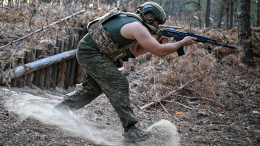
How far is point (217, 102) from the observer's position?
4711 mm

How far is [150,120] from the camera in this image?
4078 millimetres

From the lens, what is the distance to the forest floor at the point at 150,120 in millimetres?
2762

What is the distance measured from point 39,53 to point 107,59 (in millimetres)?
3417

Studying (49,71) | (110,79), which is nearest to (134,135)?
(110,79)

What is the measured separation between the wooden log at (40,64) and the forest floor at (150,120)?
0.45 metres

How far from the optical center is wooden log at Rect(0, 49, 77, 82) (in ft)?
16.1

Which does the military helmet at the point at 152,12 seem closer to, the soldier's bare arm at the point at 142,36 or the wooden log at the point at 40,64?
the soldier's bare arm at the point at 142,36

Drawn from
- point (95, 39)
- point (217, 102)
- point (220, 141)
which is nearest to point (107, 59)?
point (95, 39)

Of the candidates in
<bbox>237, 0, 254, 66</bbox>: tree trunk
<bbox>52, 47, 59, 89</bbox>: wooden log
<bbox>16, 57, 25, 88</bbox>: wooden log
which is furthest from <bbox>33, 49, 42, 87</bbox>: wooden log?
<bbox>237, 0, 254, 66</bbox>: tree trunk

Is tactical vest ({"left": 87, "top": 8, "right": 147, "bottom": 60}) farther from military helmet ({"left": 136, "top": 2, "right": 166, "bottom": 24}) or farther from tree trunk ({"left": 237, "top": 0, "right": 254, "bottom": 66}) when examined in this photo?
tree trunk ({"left": 237, "top": 0, "right": 254, "bottom": 66})

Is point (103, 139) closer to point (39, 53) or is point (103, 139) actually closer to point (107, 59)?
point (107, 59)

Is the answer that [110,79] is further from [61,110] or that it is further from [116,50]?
[61,110]

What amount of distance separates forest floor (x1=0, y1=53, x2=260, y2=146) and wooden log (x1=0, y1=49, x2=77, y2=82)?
1.48 ft

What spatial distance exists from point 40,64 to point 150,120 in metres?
3.20
